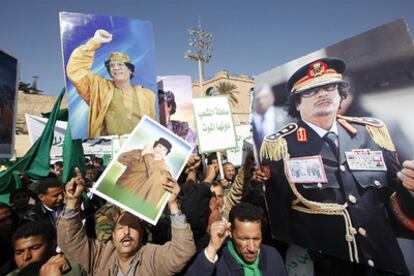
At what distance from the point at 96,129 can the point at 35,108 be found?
33.5m

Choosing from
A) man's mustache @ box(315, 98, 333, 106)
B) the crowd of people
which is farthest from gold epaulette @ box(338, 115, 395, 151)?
the crowd of people

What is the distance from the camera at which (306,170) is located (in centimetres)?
227

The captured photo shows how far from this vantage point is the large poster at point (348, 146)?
5.50 ft

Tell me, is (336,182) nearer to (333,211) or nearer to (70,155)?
(333,211)

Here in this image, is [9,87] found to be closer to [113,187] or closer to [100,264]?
[113,187]

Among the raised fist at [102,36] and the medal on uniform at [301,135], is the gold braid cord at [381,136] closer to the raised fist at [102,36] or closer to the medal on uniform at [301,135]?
the medal on uniform at [301,135]

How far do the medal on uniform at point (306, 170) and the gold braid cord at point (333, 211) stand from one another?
→ 0.30 feet

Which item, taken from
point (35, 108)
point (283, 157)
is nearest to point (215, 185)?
point (283, 157)

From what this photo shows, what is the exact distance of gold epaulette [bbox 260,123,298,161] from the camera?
2.46 meters

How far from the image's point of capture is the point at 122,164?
210 centimetres

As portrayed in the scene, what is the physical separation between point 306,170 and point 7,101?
294 cm

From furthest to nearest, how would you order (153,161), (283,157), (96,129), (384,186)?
(96,129) → (283,157) → (153,161) → (384,186)

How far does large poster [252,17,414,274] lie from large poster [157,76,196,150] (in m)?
1.47

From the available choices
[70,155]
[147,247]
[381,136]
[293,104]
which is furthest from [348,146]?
[70,155]
